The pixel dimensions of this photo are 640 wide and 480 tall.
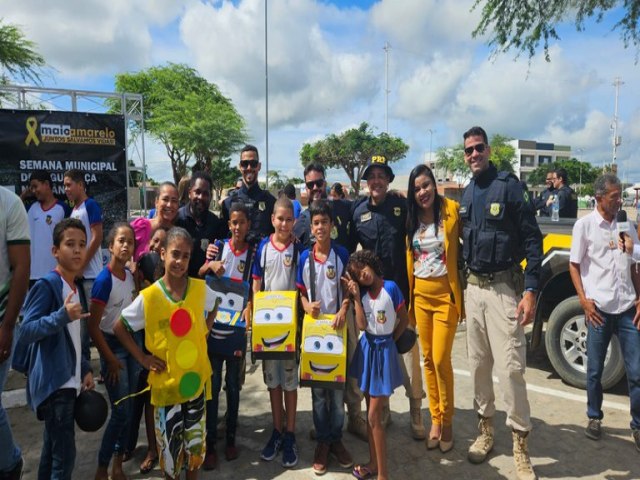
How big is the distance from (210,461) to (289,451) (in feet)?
1.82

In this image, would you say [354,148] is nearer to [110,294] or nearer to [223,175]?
[223,175]

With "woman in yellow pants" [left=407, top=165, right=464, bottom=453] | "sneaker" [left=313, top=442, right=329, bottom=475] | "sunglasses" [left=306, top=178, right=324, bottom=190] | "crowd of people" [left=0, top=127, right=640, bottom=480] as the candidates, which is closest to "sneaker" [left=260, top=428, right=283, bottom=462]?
"crowd of people" [left=0, top=127, right=640, bottom=480]

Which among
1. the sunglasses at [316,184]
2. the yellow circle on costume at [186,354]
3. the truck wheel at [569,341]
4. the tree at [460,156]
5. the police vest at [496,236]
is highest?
the tree at [460,156]

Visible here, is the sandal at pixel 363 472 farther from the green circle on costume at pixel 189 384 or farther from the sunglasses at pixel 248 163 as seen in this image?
the sunglasses at pixel 248 163

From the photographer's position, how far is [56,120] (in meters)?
6.98

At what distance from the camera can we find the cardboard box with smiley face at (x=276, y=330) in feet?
9.91

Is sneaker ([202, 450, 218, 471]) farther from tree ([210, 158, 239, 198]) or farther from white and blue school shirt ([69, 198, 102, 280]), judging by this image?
tree ([210, 158, 239, 198])

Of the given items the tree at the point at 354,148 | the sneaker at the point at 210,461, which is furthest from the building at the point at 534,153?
the sneaker at the point at 210,461

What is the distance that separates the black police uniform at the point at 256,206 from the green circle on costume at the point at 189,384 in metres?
1.51

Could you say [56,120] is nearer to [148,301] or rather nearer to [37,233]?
[37,233]

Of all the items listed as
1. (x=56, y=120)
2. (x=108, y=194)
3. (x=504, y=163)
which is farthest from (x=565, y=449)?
(x=504, y=163)

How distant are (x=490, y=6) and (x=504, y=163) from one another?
1880 inches

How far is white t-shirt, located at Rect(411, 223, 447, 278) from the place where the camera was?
10.9 feet

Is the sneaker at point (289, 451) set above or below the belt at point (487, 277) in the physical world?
below
